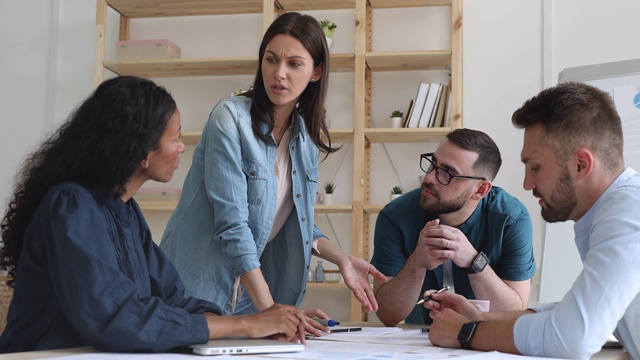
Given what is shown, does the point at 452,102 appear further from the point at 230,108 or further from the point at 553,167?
the point at 553,167

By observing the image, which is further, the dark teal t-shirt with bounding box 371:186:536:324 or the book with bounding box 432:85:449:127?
the book with bounding box 432:85:449:127

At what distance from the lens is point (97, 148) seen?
1.37m

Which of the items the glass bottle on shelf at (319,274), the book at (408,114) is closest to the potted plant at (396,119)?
the book at (408,114)

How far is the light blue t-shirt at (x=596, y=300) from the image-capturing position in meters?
1.31

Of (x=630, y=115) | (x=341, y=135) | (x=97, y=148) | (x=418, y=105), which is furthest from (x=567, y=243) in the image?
(x=97, y=148)

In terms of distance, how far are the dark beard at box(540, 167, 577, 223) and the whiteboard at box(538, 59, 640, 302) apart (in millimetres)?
1792

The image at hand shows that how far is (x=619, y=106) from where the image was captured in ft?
10.5

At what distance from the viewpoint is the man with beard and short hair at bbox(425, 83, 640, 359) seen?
132 cm

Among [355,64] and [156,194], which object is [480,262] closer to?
[355,64]

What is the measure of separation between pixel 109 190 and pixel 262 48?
0.84 metres

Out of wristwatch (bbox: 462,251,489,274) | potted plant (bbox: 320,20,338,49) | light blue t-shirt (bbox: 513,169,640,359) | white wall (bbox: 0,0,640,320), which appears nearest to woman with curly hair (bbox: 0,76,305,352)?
light blue t-shirt (bbox: 513,169,640,359)

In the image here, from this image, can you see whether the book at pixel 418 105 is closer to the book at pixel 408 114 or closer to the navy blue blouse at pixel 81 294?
the book at pixel 408 114

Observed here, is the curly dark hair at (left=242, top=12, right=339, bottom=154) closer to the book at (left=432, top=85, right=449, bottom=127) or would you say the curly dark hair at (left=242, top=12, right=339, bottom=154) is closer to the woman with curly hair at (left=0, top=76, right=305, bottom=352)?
the woman with curly hair at (left=0, top=76, right=305, bottom=352)

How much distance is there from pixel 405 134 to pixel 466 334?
2409mm
